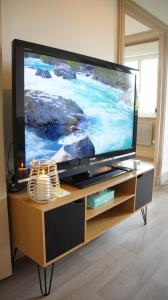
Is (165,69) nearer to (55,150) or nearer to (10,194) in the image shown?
(55,150)

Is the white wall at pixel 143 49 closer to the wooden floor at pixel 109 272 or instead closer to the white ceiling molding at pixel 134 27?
the white ceiling molding at pixel 134 27

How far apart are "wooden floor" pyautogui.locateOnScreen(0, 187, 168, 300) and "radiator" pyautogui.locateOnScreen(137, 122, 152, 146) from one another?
2.94 m

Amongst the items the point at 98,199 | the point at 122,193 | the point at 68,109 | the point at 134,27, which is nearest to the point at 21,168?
the point at 68,109

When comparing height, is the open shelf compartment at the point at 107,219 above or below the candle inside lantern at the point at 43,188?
below

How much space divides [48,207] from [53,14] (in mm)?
1410

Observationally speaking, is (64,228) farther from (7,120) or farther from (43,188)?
(7,120)

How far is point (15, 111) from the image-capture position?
134 cm

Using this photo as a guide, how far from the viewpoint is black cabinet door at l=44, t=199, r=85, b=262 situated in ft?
4.43

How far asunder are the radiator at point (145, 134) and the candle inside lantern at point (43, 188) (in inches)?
153

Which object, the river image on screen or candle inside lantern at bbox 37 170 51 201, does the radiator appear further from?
candle inside lantern at bbox 37 170 51 201

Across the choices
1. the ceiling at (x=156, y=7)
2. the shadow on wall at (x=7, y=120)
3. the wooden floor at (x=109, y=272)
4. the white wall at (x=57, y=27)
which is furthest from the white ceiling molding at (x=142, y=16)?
the wooden floor at (x=109, y=272)

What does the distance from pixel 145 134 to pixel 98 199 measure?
3.42 meters

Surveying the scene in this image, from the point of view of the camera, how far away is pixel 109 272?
1662mm

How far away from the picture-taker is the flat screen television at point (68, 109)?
4.50 feet
